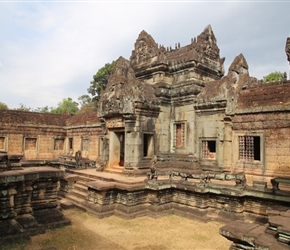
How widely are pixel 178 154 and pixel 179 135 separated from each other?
39.5 inches

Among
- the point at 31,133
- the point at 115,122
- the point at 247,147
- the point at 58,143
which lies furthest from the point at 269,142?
the point at 31,133

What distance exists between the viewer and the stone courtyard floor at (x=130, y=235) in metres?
6.45

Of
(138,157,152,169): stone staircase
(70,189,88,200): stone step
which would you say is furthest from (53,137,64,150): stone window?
(138,157,152,169): stone staircase

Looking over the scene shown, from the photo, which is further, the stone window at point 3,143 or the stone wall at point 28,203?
the stone window at point 3,143

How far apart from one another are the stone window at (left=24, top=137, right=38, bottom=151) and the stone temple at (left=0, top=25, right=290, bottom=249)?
7.00 metres

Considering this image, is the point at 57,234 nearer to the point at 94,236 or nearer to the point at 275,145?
the point at 94,236

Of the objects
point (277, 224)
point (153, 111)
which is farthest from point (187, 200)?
point (277, 224)

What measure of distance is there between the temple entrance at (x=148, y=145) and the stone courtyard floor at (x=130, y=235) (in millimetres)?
3772

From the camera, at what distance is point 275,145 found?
30.9 feet

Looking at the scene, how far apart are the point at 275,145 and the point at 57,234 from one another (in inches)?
310

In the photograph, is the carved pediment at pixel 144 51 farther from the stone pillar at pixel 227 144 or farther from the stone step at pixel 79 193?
the stone step at pixel 79 193

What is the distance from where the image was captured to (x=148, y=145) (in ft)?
41.0

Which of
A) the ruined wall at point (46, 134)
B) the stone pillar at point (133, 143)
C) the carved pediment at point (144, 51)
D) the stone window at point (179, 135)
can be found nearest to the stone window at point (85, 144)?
the ruined wall at point (46, 134)

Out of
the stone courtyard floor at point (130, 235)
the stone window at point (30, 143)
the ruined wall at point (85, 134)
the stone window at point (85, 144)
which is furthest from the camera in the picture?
the stone window at point (30, 143)
